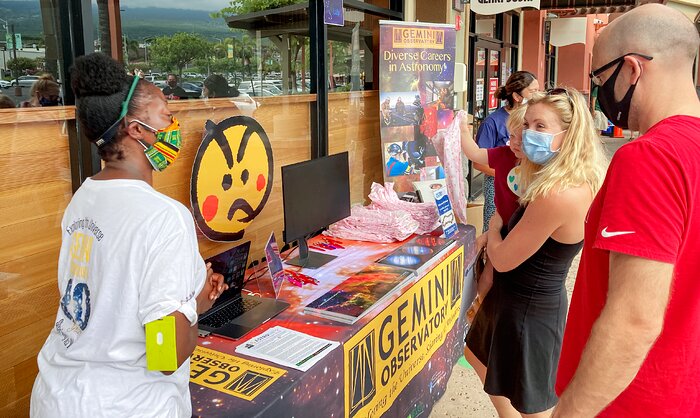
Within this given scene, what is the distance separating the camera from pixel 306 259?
311cm

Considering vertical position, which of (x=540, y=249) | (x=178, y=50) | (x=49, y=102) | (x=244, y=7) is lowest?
(x=540, y=249)

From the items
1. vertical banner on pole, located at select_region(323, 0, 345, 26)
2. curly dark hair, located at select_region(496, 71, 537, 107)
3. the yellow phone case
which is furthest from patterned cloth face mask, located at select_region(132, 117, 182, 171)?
curly dark hair, located at select_region(496, 71, 537, 107)

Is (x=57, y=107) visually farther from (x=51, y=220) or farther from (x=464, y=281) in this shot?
(x=464, y=281)

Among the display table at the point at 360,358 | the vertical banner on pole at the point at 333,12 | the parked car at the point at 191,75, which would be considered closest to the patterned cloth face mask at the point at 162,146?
the display table at the point at 360,358

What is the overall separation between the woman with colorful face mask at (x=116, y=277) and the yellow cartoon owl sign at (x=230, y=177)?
140 centimetres

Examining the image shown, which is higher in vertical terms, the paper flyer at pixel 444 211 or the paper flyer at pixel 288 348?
the paper flyer at pixel 444 211

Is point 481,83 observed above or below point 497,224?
above

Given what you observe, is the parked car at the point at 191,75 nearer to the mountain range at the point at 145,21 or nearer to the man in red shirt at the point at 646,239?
the mountain range at the point at 145,21

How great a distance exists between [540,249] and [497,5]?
3.99m

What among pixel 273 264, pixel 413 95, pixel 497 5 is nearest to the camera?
pixel 273 264

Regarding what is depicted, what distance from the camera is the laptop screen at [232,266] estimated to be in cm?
229

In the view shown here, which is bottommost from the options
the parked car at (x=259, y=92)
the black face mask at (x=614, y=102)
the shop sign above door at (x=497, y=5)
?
the black face mask at (x=614, y=102)

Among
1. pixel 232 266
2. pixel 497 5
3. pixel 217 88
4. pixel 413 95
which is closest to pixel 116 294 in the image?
pixel 232 266

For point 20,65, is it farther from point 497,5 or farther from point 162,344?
point 497,5
